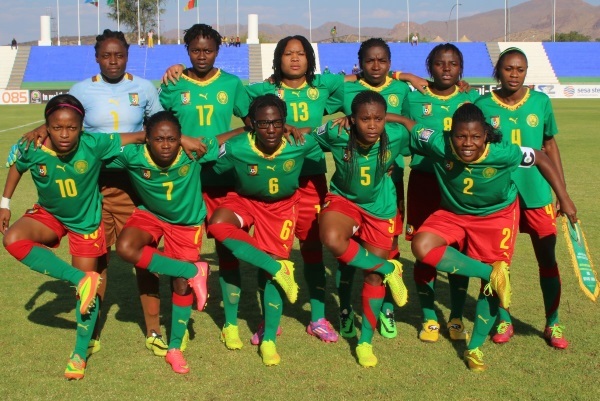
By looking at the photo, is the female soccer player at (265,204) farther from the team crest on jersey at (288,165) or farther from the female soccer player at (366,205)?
the female soccer player at (366,205)

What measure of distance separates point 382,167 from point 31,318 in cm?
320

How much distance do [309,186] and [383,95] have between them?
3.12 feet

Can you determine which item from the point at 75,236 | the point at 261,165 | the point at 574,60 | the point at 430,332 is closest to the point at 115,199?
the point at 75,236

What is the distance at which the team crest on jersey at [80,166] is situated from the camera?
497 cm

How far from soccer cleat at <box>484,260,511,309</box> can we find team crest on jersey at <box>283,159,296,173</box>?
5.26 feet

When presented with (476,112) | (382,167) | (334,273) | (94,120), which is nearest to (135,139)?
(94,120)

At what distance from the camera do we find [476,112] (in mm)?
4914

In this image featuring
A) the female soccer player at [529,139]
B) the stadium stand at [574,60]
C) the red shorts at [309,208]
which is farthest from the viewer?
the stadium stand at [574,60]

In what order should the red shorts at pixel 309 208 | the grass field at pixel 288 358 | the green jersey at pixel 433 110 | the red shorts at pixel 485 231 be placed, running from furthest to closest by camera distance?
the red shorts at pixel 309 208 → the green jersey at pixel 433 110 → the red shorts at pixel 485 231 → the grass field at pixel 288 358

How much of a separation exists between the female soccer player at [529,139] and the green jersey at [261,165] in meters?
1.46

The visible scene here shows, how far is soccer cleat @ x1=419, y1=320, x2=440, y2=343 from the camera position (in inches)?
219

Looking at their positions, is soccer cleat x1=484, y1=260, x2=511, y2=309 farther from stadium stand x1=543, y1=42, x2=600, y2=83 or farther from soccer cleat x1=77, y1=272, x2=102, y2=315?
stadium stand x1=543, y1=42, x2=600, y2=83

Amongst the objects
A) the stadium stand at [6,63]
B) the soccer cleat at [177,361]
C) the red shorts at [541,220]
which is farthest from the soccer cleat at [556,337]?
the stadium stand at [6,63]

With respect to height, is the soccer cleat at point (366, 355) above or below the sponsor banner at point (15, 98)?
below
